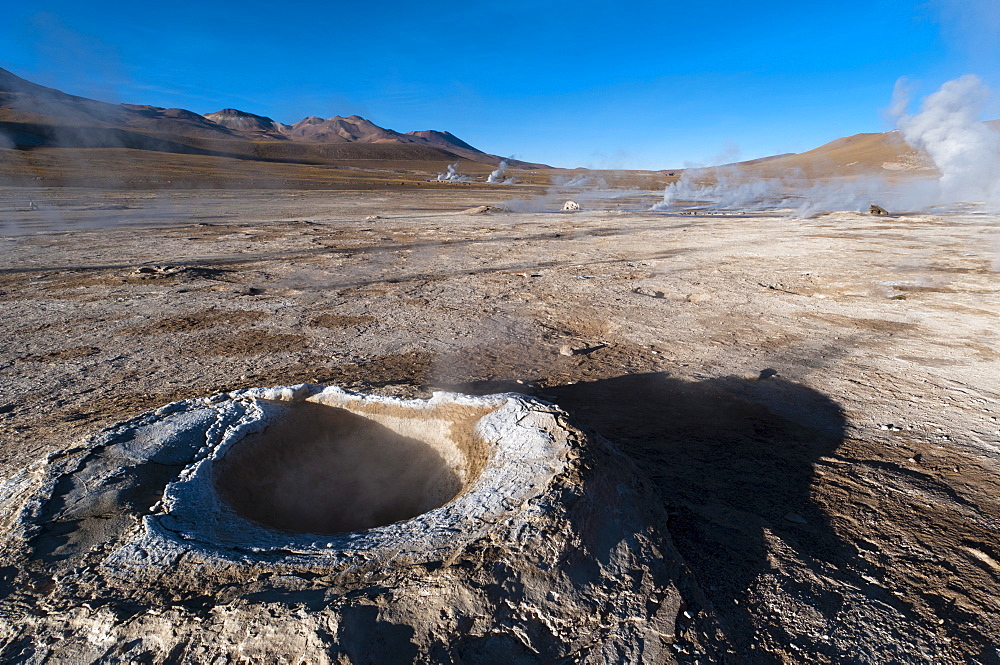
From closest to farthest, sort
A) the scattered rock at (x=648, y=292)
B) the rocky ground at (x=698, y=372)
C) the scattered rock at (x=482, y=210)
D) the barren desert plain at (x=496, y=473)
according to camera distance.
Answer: the barren desert plain at (x=496, y=473) < the rocky ground at (x=698, y=372) < the scattered rock at (x=648, y=292) < the scattered rock at (x=482, y=210)

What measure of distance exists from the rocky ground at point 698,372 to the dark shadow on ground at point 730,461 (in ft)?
0.05

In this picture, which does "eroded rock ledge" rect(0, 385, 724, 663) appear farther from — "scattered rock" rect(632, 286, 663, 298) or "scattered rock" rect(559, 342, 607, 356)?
"scattered rock" rect(632, 286, 663, 298)

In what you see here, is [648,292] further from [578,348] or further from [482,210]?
[482,210]

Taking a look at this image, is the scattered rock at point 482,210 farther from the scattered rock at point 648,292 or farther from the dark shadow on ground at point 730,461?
the dark shadow on ground at point 730,461

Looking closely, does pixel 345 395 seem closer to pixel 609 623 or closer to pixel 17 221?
pixel 609 623

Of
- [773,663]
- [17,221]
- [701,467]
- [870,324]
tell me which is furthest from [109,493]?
[17,221]

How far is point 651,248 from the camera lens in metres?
11.7

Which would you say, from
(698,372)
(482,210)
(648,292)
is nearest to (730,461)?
(698,372)

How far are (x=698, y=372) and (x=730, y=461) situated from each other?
4.82 feet

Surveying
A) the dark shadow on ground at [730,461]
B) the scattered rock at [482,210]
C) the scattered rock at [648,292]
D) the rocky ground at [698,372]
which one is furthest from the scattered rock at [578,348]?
the scattered rock at [482,210]

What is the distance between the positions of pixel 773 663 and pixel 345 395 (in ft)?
7.73

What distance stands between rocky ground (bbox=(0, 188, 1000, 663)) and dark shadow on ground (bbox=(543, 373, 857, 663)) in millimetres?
15

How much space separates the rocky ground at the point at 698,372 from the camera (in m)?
2.00

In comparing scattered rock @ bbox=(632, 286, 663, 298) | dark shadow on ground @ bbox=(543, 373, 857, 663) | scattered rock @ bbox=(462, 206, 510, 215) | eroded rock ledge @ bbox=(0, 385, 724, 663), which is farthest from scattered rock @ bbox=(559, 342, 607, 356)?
scattered rock @ bbox=(462, 206, 510, 215)
